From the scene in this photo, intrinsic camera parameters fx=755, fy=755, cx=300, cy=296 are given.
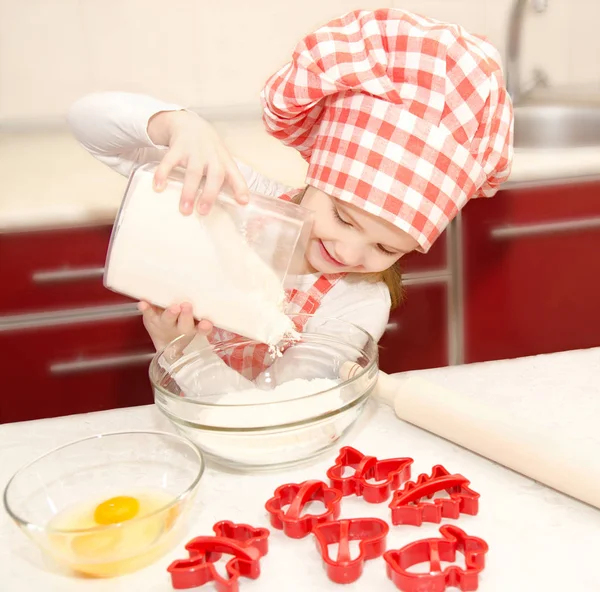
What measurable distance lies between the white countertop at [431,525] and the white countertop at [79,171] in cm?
69

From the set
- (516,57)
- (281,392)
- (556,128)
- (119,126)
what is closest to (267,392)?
(281,392)

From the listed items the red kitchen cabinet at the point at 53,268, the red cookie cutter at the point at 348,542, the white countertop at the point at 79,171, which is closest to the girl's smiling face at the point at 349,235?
the red cookie cutter at the point at 348,542

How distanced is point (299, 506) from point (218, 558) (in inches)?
3.5


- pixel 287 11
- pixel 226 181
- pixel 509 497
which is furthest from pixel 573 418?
pixel 287 11

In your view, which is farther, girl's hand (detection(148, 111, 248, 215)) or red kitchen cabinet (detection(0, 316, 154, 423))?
red kitchen cabinet (detection(0, 316, 154, 423))

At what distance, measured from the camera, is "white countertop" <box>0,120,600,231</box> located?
4.91 ft

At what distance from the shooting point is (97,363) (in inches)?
66.5

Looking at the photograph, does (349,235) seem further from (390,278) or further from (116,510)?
(116,510)

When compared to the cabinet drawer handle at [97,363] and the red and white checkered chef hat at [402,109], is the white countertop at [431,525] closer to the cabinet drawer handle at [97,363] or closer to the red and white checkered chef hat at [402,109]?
the red and white checkered chef hat at [402,109]

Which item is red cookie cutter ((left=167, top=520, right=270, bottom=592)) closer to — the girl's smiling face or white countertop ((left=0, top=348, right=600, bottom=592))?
white countertop ((left=0, top=348, right=600, bottom=592))

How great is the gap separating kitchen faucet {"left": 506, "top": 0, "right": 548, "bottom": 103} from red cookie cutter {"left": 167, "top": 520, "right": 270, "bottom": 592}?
168 centimetres

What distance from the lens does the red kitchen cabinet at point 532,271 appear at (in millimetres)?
1705

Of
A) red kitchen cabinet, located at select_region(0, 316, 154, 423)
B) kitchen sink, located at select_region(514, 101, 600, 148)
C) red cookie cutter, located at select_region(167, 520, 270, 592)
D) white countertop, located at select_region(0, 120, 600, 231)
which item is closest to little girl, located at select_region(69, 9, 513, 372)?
red cookie cutter, located at select_region(167, 520, 270, 592)

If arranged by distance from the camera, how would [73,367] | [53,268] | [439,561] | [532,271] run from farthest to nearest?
1. [532,271]
2. [73,367]
3. [53,268]
4. [439,561]
